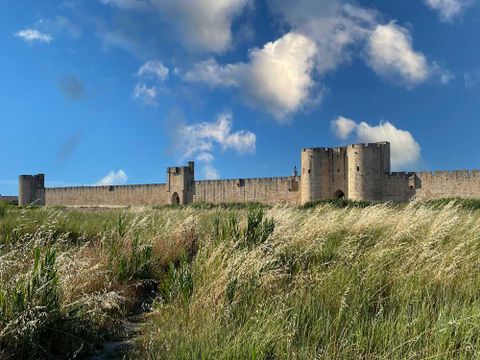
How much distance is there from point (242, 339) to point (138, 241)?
339cm

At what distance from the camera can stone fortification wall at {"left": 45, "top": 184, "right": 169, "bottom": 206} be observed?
42594 mm

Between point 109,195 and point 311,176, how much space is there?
73.4 ft

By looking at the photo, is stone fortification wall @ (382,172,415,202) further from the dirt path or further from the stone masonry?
the dirt path

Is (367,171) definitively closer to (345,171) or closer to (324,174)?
(345,171)

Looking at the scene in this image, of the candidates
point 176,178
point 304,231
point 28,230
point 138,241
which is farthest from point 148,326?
point 176,178

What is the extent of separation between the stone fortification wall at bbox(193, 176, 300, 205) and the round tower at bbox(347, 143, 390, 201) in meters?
4.70

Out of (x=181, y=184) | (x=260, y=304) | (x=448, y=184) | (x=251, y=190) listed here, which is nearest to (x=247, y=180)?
(x=251, y=190)

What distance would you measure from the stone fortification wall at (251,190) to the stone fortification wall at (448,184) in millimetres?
8848

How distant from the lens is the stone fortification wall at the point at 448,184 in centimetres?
2734

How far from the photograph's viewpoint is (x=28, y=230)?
717cm

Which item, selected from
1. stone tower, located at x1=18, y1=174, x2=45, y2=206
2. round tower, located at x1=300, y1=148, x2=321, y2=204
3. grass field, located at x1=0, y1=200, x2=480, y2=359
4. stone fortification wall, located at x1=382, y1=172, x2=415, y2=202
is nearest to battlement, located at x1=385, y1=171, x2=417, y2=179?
stone fortification wall, located at x1=382, y1=172, x2=415, y2=202

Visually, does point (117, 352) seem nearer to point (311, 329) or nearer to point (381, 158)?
point (311, 329)

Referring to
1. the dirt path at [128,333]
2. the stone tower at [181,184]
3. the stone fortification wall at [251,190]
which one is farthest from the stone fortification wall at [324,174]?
the dirt path at [128,333]

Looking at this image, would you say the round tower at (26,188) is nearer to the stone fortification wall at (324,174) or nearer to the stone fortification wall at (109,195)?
the stone fortification wall at (109,195)
